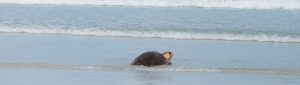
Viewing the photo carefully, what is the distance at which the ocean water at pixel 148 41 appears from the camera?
11.2 metres

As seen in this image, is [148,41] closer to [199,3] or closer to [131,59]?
[131,59]

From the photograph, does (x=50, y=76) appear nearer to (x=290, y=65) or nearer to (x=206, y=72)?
(x=206, y=72)

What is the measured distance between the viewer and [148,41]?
16.1 metres

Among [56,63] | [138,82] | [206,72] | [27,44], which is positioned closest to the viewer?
[138,82]

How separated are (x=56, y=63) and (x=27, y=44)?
8.88 ft

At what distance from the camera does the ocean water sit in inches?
439

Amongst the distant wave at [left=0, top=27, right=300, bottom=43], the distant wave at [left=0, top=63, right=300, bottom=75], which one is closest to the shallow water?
the distant wave at [left=0, top=63, right=300, bottom=75]

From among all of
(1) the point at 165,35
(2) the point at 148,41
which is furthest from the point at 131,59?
(1) the point at 165,35

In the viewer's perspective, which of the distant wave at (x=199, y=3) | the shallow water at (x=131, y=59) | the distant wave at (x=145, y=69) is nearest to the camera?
the shallow water at (x=131, y=59)

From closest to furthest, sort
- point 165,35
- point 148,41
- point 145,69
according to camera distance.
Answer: point 145,69 → point 148,41 → point 165,35

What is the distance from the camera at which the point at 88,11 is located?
21.9 m

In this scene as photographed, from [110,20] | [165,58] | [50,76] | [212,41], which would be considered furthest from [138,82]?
[110,20]

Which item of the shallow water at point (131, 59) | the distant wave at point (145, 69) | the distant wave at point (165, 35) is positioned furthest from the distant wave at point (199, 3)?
the distant wave at point (145, 69)

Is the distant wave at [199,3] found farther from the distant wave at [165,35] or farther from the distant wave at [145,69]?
the distant wave at [145,69]
